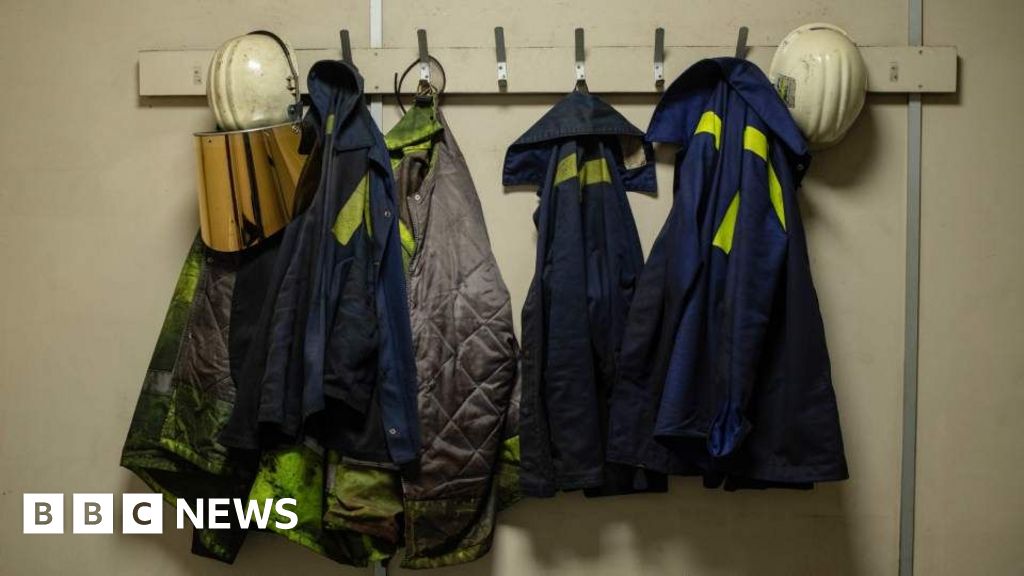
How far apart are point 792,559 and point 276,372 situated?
1.20 metres

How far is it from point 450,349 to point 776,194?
28.9 inches

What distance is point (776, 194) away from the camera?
5.34ft

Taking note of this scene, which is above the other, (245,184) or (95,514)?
(245,184)

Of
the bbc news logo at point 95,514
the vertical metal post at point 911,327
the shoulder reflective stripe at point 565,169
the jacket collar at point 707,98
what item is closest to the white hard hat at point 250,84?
the shoulder reflective stripe at point 565,169

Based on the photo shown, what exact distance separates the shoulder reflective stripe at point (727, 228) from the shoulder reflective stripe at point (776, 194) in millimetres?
75

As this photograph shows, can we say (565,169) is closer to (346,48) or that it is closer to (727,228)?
(727,228)

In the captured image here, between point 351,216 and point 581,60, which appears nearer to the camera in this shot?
point 351,216

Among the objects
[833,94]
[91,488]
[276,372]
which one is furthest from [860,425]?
[91,488]

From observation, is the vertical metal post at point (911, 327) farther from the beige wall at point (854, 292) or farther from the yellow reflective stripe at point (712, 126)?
the yellow reflective stripe at point (712, 126)

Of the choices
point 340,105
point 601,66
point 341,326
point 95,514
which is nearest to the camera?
point 341,326

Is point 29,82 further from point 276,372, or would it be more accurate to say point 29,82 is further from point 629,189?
point 629,189

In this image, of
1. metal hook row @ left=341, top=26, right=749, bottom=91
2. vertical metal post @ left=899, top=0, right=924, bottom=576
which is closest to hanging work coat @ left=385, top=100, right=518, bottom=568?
metal hook row @ left=341, top=26, right=749, bottom=91

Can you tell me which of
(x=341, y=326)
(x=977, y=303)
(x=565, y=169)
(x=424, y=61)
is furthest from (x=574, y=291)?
(x=977, y=303)

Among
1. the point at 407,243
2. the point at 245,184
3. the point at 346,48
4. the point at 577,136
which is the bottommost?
the point at 407,243
